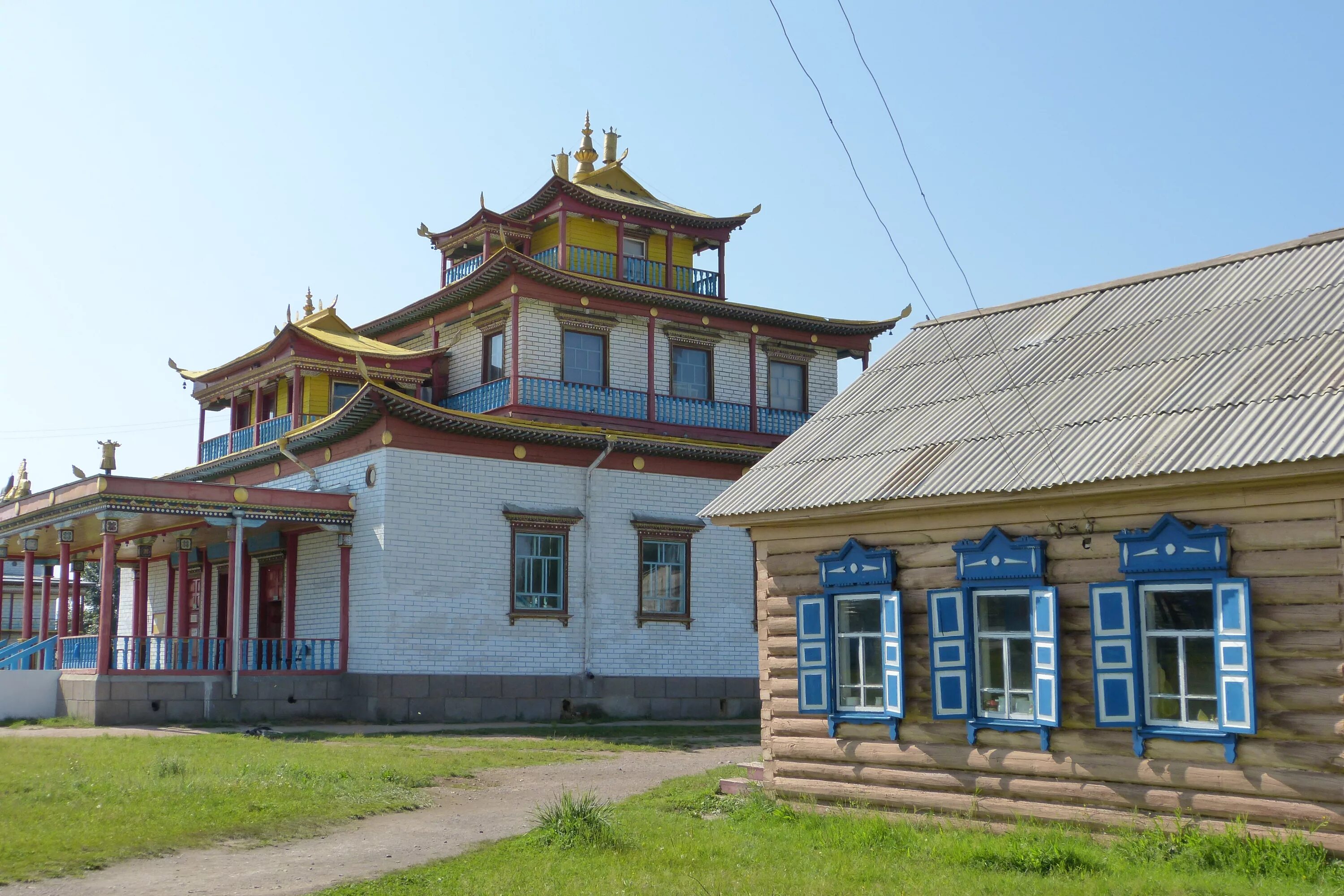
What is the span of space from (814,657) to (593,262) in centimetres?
2093

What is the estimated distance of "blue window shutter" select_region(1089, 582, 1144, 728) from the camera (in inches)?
429

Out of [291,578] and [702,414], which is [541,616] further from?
[702,414]

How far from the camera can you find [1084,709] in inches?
448

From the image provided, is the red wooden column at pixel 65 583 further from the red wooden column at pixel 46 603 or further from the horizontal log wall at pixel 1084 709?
the horizontal log wall at pixel 1084 709

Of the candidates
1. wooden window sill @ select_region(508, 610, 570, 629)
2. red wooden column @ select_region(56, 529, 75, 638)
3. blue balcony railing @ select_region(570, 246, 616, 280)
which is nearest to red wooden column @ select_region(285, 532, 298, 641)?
red wooden column @ select_region(56, 529, 75, 638)

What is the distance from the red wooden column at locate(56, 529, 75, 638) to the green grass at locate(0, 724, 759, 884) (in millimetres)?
7167

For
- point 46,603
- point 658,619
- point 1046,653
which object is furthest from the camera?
point 46,603

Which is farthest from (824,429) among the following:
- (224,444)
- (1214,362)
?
(224,444)

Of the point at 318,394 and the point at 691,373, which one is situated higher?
the point at 691,373

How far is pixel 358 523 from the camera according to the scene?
87.1ft

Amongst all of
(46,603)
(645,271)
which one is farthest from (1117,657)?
(46,603)

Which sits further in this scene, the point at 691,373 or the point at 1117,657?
the point at 691,373

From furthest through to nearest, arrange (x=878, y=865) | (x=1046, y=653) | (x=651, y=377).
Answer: (x=651, y=377)
(x=1046, y=653)
(x=878, y=865)

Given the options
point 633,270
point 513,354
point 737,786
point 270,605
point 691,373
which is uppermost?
point 633,270
